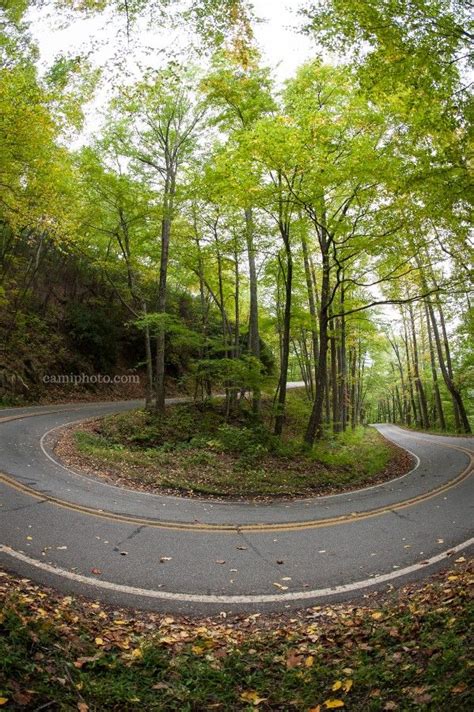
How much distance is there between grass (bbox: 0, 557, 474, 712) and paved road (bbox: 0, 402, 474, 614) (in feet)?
1.54

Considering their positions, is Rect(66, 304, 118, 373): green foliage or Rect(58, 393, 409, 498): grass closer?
Rect(58, 393, 409, 498): grass

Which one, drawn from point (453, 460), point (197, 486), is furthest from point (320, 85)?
point (453, 460)

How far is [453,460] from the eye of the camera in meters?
15.4

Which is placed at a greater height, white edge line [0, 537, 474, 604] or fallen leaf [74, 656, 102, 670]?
fallen leaf [74, 656, 102, 670]

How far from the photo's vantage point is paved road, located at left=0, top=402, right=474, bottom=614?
5074mm

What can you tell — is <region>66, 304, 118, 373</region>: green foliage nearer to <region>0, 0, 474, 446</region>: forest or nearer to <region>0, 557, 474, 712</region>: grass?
<region>0, 0, 474, 446</region>: forest

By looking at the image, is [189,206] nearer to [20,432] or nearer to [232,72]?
[232,72]

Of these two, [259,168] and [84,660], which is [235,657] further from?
[259,168]

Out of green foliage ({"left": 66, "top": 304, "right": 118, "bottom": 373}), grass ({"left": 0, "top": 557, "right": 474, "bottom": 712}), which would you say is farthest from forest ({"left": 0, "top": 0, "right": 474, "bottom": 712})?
green foliage ({"left": 66, "top": 304, "right": 118, "bottom": 373})

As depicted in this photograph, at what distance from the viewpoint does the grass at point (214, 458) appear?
1038 centimetres

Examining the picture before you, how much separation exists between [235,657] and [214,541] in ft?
9.57

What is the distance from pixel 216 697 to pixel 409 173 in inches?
369

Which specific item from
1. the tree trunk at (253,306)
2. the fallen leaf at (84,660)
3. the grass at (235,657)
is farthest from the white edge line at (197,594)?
the tree trunk at (253,306)

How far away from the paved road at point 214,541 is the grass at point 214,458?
3.48 feet
